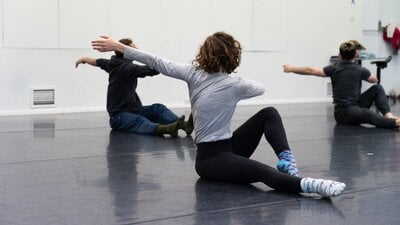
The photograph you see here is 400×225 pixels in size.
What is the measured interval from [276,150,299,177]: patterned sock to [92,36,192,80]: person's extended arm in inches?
29.5

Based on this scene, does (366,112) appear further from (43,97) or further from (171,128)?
(43,97)

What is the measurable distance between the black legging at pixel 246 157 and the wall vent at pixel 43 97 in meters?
4.89

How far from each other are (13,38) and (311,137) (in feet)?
13.8

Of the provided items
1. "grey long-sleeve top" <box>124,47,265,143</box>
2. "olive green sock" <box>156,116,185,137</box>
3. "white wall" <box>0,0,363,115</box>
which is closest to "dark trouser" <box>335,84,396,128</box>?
"olive green sock" <box>156,116,185,137</box>

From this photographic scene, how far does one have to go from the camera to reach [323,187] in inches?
121

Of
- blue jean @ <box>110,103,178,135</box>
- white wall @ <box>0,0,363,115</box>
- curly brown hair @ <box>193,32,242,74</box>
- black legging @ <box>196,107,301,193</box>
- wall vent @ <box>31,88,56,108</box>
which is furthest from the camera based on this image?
wall vent @ <box>31,88,56,108</box>

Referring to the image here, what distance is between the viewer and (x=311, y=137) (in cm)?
566

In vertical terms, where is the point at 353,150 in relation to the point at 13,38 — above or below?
below

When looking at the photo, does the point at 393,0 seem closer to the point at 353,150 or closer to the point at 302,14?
the point at 302,14

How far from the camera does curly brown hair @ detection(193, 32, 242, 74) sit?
3385 mm

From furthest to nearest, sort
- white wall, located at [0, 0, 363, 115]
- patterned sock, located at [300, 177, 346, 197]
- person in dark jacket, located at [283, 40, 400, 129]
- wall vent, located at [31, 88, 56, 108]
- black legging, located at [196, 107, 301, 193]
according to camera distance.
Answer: wall vent, located at [31, 88, 56, 108] < white wall, located at [0, 0, 363, 115] < person in dark jacket, located at [283, 40, 400, 129] < black legging, located at [196, 107, 301, 193] < patterned sock, located at [300, 177, 346, 197]

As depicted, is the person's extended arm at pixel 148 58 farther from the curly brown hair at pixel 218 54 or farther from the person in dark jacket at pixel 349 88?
the person in dark jacket at pixel 349 88

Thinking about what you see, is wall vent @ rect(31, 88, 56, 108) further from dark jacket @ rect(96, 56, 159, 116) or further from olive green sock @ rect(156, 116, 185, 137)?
olive green sock @ rect(156, 116, 185, 137)

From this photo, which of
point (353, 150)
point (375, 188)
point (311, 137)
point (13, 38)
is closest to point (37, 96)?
point (13, 38)
